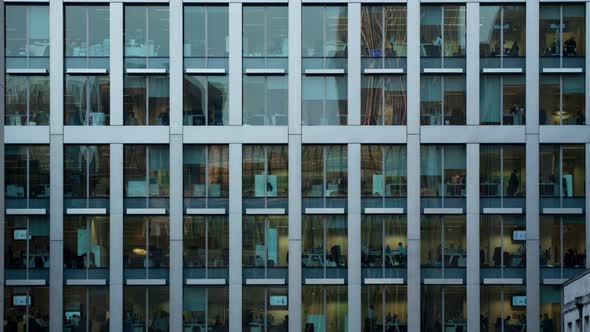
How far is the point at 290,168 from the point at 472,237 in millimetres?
8705

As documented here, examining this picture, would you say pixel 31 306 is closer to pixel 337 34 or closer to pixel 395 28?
pixel 337 34

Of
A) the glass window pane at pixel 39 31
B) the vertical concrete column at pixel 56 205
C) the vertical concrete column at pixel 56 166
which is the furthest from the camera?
the glass window pane at pixel 39 31

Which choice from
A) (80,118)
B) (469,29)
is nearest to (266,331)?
(80,118)

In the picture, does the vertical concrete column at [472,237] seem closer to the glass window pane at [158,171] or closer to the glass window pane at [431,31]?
the glass window pane at [431,31]

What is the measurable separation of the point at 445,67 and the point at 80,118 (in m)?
16.6

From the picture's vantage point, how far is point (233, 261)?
58.1 metres

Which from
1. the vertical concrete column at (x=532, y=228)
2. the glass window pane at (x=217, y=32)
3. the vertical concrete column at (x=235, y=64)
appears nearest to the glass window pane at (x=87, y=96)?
the glass window pane at (x=217, y=32)

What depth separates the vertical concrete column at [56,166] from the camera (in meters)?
57.7

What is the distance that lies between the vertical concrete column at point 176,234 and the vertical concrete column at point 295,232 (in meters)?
4.91

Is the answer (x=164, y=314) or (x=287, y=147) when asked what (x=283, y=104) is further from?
(x=164, y=314)

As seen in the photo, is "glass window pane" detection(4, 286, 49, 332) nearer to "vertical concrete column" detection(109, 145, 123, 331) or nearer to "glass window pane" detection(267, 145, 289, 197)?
"vertical concrete column" detection(109, 145, 123, 331)

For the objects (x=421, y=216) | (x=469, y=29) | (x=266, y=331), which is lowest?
(x=266, y=331)

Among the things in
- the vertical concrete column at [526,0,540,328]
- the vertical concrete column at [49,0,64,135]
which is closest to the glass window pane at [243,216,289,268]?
the vertical concrete column at [49,0,64,135]

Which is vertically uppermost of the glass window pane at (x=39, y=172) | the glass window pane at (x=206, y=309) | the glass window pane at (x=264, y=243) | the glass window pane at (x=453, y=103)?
the glass window pane at (x=453, y=103)
